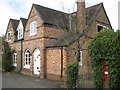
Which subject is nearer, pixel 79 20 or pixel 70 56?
pixel 70 56

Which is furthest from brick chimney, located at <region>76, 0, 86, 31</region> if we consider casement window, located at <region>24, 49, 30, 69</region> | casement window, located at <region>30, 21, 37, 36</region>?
casement window, located at <region>24, 49, 30, 69</region>

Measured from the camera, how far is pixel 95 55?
14969mm

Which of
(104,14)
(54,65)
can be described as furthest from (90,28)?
(54,65)

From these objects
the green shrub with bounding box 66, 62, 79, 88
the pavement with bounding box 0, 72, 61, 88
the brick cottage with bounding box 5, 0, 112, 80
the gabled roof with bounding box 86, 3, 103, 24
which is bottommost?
the pavement with bounding box 0, 72, 61, 88

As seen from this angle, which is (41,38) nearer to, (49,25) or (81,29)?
(49,25)

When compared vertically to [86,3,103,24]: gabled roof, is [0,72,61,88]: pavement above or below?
below

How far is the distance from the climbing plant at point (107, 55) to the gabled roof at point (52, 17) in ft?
37.3

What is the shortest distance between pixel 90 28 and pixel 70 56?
559 cm

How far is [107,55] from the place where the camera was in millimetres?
14125

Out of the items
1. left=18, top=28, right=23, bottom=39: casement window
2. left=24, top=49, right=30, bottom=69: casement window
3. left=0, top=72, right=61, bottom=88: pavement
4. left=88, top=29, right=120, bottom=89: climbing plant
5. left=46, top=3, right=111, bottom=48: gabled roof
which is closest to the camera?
left=88, top=29, right=120, bottom=89: climbing plant

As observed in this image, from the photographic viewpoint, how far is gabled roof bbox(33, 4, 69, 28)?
25877 millimetres

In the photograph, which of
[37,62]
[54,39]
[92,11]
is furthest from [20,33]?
[92,11]

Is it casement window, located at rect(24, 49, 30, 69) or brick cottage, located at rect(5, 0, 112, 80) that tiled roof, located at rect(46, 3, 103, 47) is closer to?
brick cottage, located at rect(5, 0, 112, 80)

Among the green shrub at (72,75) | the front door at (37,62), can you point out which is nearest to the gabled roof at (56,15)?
the front door at (37,62)
